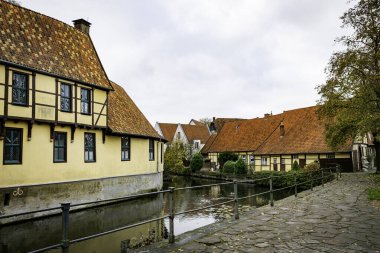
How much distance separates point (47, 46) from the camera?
Answer: 55.1ft

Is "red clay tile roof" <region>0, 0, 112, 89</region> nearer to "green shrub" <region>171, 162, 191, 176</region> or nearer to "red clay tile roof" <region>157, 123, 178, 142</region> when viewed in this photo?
"green shrub" <region>171, 162, 191, 176</region>

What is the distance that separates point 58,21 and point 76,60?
2.90 m

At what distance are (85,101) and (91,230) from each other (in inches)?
319

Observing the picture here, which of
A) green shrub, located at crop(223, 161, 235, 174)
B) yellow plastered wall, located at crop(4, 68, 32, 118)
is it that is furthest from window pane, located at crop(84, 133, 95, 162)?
green shrub, located at crop(223, 161, 235, 174)

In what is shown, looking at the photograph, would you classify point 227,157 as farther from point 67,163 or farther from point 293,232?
point 293,232

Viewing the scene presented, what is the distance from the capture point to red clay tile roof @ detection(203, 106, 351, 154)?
3187 centimetres

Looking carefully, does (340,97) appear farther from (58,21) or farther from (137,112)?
(58,21)

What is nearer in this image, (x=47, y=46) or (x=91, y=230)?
(x=91, y=230)

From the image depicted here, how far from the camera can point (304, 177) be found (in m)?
23.7

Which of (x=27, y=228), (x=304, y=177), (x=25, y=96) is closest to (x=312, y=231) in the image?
(x=27, y=228)

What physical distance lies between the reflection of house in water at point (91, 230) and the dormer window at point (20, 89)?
540 centimetres

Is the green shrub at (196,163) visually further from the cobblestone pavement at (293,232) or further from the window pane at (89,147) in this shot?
the cobblestone pavement at (293,232)

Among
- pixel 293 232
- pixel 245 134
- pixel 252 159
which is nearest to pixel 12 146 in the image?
pixel 293 232

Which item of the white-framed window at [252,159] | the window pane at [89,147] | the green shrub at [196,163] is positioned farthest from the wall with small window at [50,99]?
the green shrub at [196,163]
